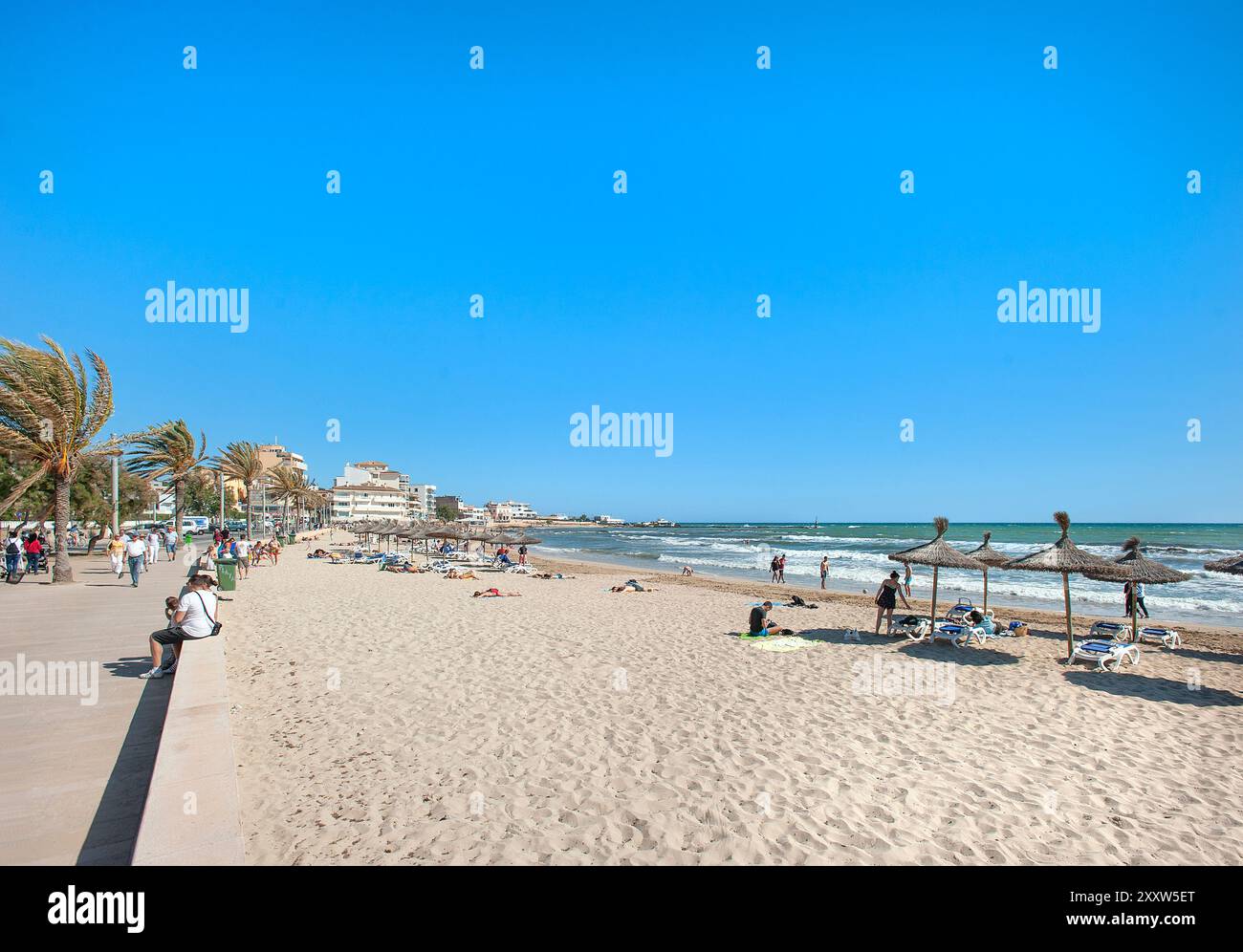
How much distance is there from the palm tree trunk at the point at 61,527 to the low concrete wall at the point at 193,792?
526 inches

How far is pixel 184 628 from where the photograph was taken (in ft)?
22.6

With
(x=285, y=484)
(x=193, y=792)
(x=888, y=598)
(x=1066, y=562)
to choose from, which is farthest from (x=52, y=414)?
(x=285, y=484)

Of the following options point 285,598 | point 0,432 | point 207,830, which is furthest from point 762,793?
point 0,432

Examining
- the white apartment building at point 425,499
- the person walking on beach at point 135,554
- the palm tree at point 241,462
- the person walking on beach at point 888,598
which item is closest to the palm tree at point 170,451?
the palm tree at point 241,462

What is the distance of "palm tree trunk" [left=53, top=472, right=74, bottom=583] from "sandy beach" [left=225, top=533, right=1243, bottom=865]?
7.12m

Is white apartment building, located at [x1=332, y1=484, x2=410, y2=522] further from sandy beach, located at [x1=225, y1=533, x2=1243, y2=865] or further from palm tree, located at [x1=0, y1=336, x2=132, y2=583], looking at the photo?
sandy beach, located at [x1=225, y1=533, x2=1243, y2=865]

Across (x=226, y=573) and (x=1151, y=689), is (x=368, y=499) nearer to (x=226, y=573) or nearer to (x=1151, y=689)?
(x=226, y=573)

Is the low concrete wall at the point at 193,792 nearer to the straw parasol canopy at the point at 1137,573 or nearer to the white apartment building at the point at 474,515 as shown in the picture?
the straw parasol canopy at the point at 1137,573

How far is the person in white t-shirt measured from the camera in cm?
675

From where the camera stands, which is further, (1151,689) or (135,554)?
(135,554)

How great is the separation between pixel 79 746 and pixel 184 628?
2.34 m

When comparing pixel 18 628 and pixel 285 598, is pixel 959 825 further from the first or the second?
pixel 285 598

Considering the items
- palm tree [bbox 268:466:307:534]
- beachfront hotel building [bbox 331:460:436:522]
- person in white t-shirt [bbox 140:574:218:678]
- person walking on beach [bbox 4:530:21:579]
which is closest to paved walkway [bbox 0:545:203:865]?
person in white t-shirt [bbox 140:574:218:678]

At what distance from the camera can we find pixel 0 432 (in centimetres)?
1334
